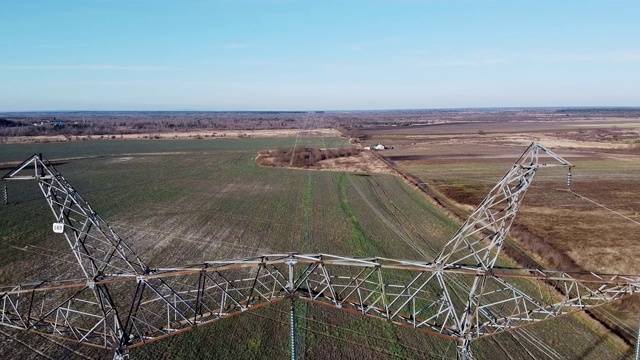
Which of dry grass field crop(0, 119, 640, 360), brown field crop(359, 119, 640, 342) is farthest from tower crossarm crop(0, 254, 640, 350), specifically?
brown field crop(359, 119, 640, 342)

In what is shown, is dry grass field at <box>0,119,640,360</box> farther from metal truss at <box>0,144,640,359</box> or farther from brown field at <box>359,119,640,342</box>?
metal truss at <box>0,144,640,359</box>

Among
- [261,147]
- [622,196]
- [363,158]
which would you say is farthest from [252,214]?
[261,147]

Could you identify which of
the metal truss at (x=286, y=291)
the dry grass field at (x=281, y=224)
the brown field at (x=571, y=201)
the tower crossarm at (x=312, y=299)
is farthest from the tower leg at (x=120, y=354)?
the brown field at (x=571, y=201)

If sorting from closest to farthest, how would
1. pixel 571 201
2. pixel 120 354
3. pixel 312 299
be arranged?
pixel 120 354 → pixel 312 299 → pixel 571 201

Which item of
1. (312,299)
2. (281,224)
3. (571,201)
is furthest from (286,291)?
(571,201)

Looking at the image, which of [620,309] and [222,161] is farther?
[222,161]

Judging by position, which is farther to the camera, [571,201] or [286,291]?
[571,201]

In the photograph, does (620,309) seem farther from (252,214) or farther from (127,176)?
(127,176)

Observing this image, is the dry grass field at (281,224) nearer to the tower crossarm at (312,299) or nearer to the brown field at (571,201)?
the brown field at (571,201)

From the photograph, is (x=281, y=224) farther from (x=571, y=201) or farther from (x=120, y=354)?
(x=571, y=201)
